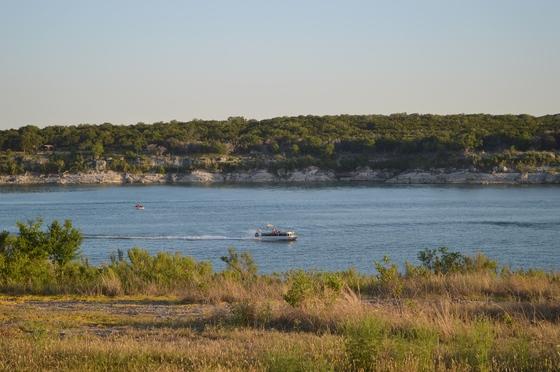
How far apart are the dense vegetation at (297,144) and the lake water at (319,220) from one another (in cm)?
1421

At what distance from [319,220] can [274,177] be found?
2396 inches

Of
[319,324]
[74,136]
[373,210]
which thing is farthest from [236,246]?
[74,136]

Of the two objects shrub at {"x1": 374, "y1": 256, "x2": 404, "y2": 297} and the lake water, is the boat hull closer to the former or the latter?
the lake water

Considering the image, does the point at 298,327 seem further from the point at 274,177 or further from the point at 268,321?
the point at 274,177

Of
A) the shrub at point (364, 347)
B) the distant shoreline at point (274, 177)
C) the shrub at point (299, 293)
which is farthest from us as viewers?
the distant shoreline at point (274, 177)

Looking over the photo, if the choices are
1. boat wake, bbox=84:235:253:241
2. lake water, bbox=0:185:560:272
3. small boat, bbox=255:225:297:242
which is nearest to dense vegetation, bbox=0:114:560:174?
lake water, bbox=0:185:560:272

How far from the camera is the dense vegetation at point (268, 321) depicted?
27.1 feet

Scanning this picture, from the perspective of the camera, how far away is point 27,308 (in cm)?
1429

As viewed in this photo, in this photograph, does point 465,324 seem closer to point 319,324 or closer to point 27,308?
point 319,324

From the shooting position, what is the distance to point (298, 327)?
36.5 ft

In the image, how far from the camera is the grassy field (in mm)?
8188

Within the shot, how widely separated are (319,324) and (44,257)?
12.6 meters

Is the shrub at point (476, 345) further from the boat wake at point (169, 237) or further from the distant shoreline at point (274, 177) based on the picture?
the distant shoreline at point (274, 177)

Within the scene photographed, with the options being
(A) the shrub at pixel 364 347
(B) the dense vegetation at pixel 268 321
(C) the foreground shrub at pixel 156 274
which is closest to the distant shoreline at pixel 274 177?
(C) the foreground shrub at pixel 156 274
